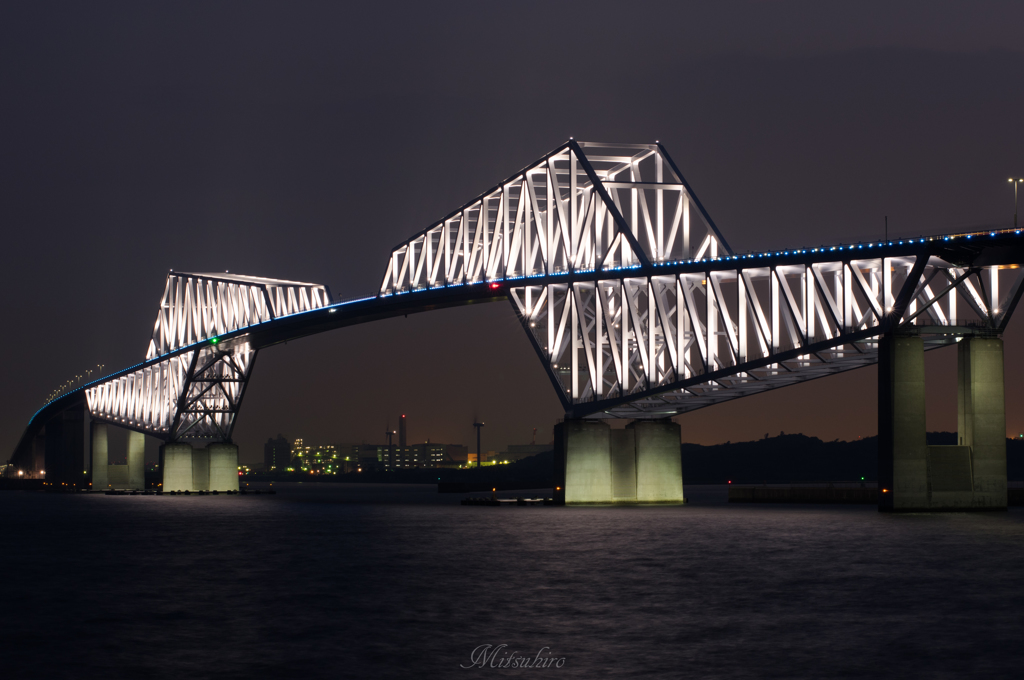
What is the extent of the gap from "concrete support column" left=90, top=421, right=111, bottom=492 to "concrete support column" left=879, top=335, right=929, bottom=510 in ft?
447

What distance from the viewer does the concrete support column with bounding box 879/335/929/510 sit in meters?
62.8

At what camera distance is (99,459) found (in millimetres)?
178750

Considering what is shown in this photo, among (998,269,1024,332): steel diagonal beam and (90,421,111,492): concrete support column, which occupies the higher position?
(998,269,1024,332): steel diagonal beam

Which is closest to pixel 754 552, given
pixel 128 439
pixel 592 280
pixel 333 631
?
pixel 333 631

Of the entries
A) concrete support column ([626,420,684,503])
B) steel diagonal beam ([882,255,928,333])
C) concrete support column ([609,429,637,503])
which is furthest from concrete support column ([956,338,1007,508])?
concrete support column ([609,429,637,503])

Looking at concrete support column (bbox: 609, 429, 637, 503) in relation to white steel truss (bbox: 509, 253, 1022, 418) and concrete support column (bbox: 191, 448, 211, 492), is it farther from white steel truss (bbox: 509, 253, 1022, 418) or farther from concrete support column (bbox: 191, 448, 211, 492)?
concrete support column (bbox: 191, 448, 211, 492)

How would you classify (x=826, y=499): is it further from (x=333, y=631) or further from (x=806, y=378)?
(x=333, y=631)

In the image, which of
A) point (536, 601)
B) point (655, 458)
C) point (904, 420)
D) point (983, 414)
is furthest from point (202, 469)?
point (536, 601)

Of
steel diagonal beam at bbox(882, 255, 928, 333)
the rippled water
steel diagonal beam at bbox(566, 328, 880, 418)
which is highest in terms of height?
steel diagonal beam at bbox(882, 255, 928, 333)

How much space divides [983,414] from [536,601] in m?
34.9

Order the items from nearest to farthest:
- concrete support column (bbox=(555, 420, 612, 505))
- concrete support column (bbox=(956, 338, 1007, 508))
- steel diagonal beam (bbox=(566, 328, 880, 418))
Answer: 1. concrete support column (bbox=(956, 338, 1007, 508))
2. steel diagonal beam (bbox=(566, 328, 880, 418))
3. concrete support column (bbox=(555, 420, 612, 505))

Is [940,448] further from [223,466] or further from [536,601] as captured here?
[223,466]

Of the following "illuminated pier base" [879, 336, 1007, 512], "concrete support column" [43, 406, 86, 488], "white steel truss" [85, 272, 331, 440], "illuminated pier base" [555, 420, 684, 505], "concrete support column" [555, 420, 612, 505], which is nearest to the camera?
"illuminated pier base" [879, 336, 1007, 512]

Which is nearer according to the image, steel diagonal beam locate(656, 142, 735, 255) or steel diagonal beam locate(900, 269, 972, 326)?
steel diagonal beam locate(900, 269, 972, 326)
